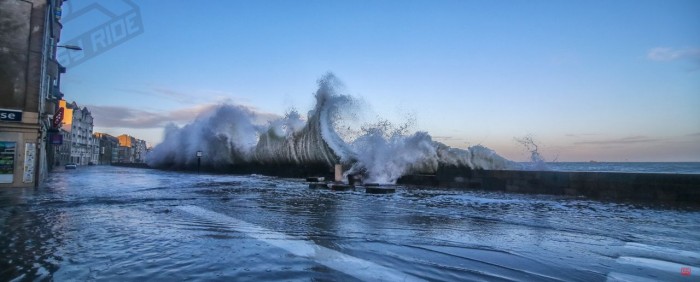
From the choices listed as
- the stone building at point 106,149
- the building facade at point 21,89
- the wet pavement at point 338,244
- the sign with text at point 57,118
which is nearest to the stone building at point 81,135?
the stone building at point 106,149

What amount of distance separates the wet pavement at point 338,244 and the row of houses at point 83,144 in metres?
54.0

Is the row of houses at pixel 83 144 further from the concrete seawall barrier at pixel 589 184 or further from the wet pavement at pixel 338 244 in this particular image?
the wet pavement at pixel 338 244

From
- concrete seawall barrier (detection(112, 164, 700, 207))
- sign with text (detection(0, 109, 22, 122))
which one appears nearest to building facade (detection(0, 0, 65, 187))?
sign with text (detection(0, 109, 22, 122))

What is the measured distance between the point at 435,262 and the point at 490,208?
18.6 ft

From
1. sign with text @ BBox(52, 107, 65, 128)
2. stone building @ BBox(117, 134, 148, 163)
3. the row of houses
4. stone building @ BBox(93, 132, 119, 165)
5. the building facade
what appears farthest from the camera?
stone building @ BBox(117, 134, 148, 163)

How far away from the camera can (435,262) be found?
4.04 m

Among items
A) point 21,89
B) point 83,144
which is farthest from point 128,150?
point 21,89

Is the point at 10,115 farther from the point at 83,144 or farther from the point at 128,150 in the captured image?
the point at 128,150

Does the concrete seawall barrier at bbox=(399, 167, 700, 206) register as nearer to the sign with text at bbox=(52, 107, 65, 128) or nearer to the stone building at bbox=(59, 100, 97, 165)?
the sign with text at bbox=(52, 107, 65, 128)

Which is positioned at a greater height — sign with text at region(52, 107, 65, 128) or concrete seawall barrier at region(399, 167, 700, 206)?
sign with text at region(52, 107, 65, 128)

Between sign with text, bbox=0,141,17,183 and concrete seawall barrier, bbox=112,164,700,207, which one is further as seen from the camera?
sign with text, bbox=0,141,17,183

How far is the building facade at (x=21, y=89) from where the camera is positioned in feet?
44.3

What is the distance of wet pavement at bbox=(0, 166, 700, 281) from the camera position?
3.61 meters

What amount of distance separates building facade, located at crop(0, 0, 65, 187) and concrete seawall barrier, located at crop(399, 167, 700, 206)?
50.4 ft
